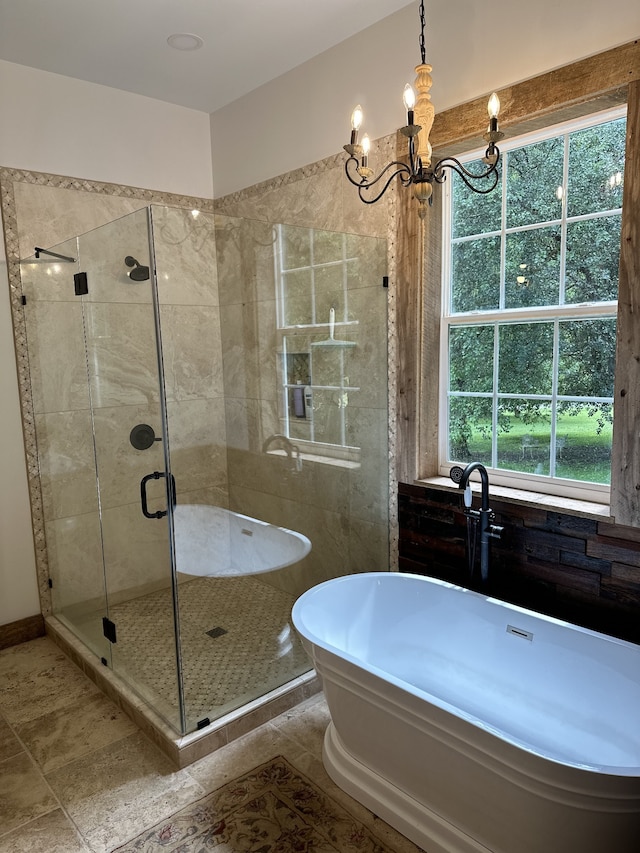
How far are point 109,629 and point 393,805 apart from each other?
1548 mm

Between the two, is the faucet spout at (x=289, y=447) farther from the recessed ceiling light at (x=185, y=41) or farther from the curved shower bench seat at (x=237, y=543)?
the recessed ceiling light at (x=185, y=41)

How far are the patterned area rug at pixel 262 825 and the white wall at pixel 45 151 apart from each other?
68.1 inches

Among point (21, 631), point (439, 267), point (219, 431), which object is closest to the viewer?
point (439, 267)

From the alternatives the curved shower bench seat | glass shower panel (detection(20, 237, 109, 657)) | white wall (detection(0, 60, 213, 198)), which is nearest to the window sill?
the curved shower bench seat

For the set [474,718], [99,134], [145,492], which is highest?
[99,134]

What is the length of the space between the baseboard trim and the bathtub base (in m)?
1.89

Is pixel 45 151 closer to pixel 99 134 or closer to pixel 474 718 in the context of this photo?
pixel 99 134

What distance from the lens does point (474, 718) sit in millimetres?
1495

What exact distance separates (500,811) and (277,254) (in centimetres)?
231

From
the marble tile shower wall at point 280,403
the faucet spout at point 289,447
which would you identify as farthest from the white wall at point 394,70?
the faucet spout at point 289,447

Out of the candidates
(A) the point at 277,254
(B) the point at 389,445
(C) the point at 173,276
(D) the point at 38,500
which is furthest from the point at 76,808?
(A) the point at 277,254

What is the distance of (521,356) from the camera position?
2373 mm

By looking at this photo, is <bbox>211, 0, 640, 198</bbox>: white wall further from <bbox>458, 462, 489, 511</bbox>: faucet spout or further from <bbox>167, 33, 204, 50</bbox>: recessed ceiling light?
<bbox>458, 462, 489, 511</bbox>: faucet spout

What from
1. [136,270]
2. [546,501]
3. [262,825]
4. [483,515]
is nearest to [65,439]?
[136,270]
